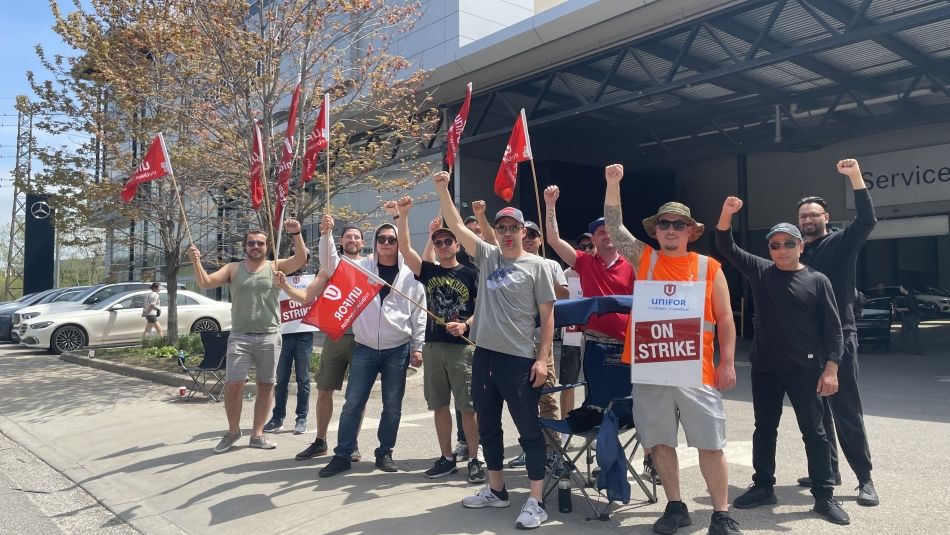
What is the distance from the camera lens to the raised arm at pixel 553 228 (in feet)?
17.9

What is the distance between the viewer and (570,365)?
6.04 metres

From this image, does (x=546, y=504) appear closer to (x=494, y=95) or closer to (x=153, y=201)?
(x=153, y=201)

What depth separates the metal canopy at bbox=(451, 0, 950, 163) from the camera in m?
12.5

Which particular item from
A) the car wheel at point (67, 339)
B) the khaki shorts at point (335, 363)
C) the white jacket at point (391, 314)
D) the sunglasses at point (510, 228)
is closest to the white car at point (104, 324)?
the car wheel at point (67, 339)

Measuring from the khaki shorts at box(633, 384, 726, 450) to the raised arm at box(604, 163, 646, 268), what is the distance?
841mm

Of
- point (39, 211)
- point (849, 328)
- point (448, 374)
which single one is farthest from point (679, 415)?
point (39, 211)

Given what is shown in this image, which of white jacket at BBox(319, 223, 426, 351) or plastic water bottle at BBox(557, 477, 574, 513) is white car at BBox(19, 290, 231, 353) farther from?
plastic water bottle at BBox(557, 477, 574, 513)

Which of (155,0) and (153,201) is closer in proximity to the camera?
(155,0)

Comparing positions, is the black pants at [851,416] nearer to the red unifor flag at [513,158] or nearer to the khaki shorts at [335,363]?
the red unifor flag at [513,158]

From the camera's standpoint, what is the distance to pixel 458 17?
17016mm

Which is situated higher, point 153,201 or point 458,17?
point 458,17

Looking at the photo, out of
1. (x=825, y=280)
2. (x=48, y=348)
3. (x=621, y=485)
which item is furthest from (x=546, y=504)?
(x=48, y=348)

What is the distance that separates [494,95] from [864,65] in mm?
8590

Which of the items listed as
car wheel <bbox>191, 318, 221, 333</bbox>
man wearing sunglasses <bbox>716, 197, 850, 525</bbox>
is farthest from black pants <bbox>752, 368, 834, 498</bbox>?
car wheel <bbox>191, 318, 221, 333</bbox>
